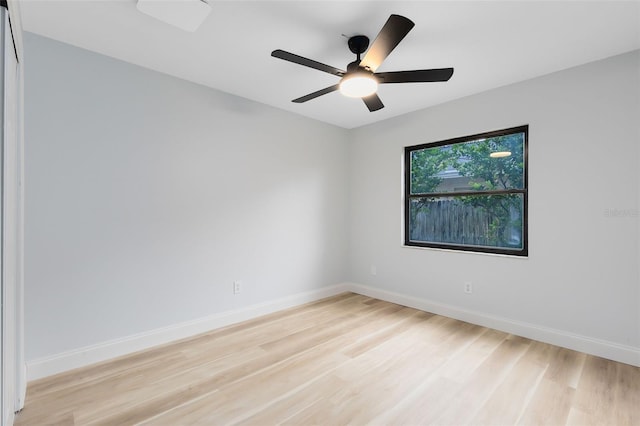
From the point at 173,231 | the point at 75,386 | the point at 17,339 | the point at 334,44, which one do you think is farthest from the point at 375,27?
the point at 75,386

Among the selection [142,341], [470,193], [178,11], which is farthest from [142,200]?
[470,193]

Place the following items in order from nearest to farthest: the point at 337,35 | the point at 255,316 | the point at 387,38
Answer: the point at 387,38 → the point at 337,35 → the point at 255,316

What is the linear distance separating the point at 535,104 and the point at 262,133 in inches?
108

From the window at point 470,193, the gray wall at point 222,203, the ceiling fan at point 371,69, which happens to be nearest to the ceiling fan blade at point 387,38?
the ceiling fan at point 371,69

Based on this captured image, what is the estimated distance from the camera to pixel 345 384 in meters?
2.06

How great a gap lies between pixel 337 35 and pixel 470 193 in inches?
87.8

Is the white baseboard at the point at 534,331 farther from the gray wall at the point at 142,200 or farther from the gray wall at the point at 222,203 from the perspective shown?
the gray wall at the point at 142,200

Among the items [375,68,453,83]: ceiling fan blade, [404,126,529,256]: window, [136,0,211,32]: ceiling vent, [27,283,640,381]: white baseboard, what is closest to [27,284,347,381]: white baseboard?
[27,283,640,381]: white baseboard

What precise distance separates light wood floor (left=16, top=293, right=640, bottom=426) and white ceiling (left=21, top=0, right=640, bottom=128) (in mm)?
2431

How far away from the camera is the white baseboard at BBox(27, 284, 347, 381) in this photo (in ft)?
7.06

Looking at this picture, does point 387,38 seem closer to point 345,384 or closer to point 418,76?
point 418,76

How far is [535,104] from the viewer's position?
2.81 metres

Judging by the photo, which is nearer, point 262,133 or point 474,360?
point 474,360

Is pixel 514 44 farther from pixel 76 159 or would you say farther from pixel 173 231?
pixel 76 159
